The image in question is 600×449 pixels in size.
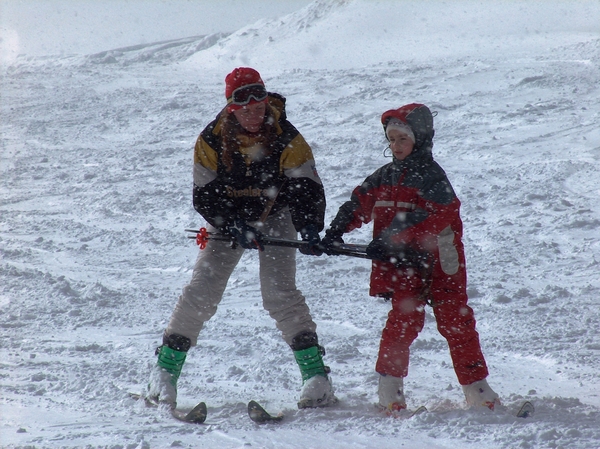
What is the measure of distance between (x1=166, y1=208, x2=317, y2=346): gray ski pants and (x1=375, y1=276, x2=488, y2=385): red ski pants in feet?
1.79

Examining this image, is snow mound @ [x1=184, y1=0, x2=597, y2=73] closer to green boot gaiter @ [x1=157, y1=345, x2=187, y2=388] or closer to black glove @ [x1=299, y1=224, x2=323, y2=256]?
black glove @ [x1=299, y1=224, x2=323, y2=256]

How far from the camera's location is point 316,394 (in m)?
3.59

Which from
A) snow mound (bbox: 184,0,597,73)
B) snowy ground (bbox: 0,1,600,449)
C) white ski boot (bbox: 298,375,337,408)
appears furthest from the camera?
snow mound (bbox: 184,0,597,73)

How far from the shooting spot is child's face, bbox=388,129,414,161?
3.32m

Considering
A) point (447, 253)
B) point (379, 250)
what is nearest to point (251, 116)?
point (379, 250)

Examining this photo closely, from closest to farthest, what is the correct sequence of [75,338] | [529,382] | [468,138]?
A: [529,382] < [75,338] < [468,138]

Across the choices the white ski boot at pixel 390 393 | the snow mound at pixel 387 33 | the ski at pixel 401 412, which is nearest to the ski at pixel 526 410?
the ski at pixel 401 412

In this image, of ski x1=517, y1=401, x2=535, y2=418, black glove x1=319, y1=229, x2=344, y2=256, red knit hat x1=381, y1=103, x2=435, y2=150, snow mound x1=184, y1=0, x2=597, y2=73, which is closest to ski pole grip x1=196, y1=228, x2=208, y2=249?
black glove x1=319, y1=229, x2=344, y2=256

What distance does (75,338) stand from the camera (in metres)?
5.09

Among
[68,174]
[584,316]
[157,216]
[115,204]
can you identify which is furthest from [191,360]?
[68,174]

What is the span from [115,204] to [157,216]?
0.94 m

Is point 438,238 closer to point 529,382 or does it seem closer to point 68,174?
point 529,382

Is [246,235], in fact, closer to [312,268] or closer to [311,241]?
[311,241]

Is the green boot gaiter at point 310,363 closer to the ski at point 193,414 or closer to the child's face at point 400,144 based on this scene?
the ski at point 193,414
